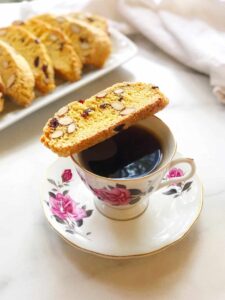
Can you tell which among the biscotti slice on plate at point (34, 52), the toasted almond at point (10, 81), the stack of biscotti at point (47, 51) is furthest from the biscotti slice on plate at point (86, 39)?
the toasted almond at point (10, 81)

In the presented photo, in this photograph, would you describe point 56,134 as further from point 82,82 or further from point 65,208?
point 82,82

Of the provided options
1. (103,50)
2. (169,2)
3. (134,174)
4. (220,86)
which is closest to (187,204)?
(134,174)

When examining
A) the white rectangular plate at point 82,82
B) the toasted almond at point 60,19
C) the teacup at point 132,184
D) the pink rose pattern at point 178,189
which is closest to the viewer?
the teacup at point 132,184

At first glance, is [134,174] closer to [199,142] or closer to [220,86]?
[199,142]

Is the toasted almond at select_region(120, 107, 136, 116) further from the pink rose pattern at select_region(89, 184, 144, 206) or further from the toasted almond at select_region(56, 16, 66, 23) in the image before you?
the toasted almond at select_region(56, 16, 66, 23)

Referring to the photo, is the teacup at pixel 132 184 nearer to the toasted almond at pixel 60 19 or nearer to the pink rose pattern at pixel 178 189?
the pink rose pattern at pixel 178 189

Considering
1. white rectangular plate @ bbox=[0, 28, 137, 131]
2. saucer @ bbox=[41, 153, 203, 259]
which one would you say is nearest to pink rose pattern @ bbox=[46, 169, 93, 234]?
saucer @ bbox=[41, 153, 203, 259]

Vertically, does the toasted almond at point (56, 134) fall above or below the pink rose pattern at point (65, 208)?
above
